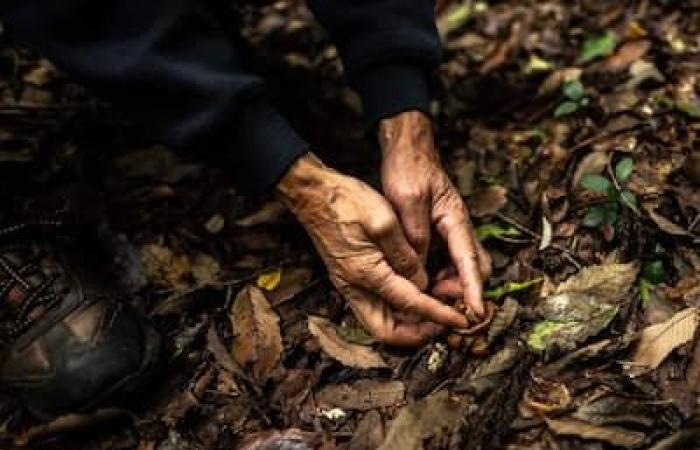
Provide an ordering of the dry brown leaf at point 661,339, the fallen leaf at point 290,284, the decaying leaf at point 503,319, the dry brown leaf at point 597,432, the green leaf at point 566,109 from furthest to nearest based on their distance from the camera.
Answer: the green leaf at point 566,109
the fallen leaf at point 290,284
the decaying leaf at point 503,319
the dry brown leaf at point 661,339
the dry brown leaf at point 597,432

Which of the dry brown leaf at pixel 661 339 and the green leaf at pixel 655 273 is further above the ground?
the green leaf at pixel 655 273

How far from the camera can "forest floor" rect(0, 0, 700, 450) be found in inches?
55.0

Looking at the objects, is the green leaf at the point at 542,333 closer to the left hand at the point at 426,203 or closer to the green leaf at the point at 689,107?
the left hand at the point at 426,203

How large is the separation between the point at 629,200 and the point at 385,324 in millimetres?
540

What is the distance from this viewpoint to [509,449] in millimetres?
1329

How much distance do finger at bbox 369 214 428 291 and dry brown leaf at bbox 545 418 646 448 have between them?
0.36 meters

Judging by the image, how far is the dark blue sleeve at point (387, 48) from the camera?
5.65ft

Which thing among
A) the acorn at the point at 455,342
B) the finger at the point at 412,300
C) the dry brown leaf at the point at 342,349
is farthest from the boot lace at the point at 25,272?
the acorn at the point at 455,342

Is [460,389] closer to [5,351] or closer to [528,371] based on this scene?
[528,371]

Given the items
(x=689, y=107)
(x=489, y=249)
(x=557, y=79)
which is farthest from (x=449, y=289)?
(x=557, y=79)

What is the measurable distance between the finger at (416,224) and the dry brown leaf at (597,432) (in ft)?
1.35

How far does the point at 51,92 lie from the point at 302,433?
1.52m

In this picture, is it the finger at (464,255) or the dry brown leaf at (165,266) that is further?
the dry brown leaf at (165,266)

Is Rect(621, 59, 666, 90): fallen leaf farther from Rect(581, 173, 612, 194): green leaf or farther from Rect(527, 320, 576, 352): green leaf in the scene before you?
Rect(527, 320, 576, 352): green leaf
